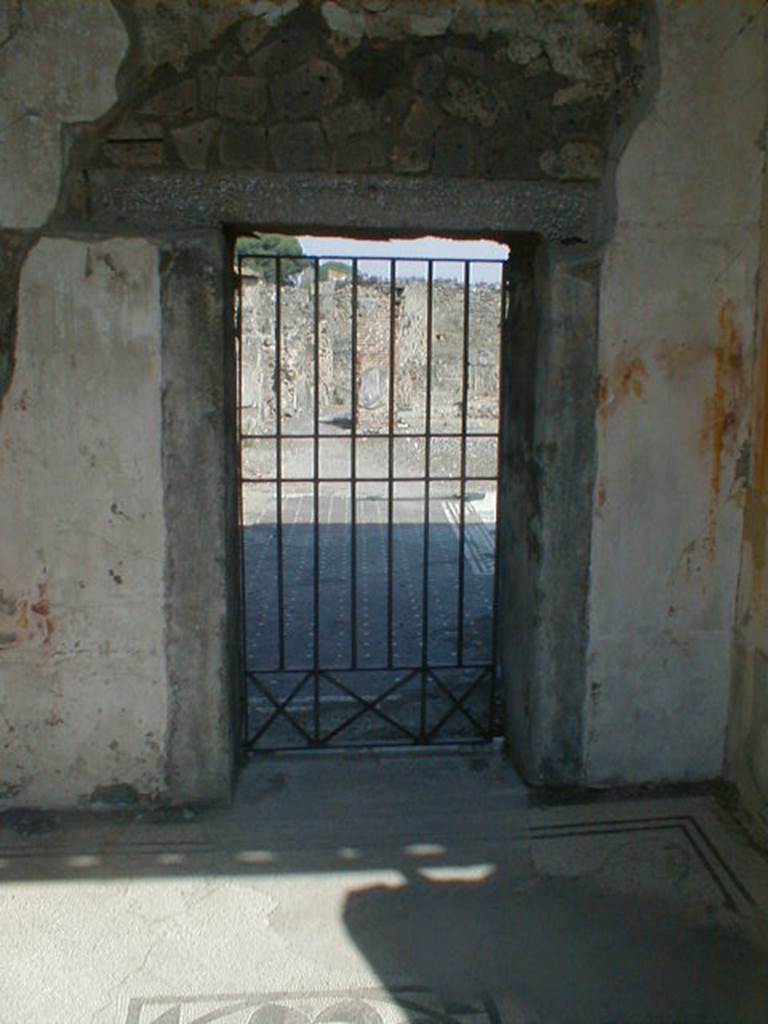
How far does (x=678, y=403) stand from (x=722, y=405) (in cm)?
18

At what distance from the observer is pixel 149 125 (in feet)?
11.5

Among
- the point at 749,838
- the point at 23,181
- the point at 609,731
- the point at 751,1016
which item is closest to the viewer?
the point at 751,1016

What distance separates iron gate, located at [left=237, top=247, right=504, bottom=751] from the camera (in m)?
4.51

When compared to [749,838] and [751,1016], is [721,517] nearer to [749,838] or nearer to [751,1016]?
[749,838]

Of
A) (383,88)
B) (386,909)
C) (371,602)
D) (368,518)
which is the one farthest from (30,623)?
(368,518)

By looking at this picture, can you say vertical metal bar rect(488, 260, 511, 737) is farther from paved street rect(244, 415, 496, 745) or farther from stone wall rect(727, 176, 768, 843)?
stone wall rect(727, 176, 768, 843)

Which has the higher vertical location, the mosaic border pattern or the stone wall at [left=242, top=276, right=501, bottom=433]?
the stone wall at [left=242, top=276, right=501, bottom=433]

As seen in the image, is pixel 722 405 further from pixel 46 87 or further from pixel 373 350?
pixel 373 350

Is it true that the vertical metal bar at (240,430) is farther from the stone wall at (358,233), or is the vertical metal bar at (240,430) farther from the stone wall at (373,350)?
the stone wall at (373,350)

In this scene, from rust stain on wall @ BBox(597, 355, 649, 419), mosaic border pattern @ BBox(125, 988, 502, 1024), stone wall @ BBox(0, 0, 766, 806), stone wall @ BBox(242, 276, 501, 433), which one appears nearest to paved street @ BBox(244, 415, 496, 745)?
stone wall @ BBox(0, 0, 766, 806)

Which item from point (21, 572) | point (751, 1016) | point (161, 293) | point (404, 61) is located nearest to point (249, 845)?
point (21, 572)

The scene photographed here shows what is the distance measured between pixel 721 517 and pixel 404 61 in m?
2.09

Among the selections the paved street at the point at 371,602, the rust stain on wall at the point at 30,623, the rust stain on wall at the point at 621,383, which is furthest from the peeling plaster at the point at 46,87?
the rust stain on wall at the point at 621,383

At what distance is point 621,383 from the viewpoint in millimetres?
3797
